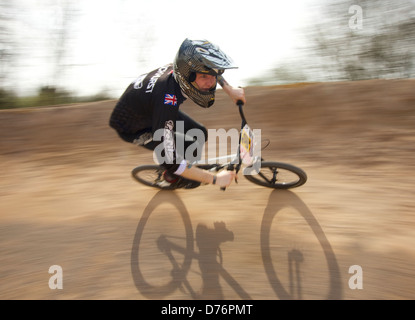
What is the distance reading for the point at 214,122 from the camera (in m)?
7.46

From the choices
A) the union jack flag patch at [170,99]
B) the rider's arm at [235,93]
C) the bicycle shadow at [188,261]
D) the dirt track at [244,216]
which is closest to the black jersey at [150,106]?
the union jack flag patch at [170,99]

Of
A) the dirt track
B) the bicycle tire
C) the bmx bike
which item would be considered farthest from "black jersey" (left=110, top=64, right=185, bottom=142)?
the bicycle tire

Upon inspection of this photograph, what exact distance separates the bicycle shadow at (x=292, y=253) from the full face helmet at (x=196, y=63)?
1626 millimetres

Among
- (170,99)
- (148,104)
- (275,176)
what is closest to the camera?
(170,99)

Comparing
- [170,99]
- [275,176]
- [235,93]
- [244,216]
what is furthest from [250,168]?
[170,99]

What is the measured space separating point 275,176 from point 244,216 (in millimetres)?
819

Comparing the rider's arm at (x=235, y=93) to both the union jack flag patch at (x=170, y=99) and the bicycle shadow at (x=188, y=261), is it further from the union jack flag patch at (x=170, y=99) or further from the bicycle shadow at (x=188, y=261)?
the bicycle shadow at (x=188, y=261)

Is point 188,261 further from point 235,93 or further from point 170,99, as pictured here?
point 235,93

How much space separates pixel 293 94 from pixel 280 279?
5.50 meters

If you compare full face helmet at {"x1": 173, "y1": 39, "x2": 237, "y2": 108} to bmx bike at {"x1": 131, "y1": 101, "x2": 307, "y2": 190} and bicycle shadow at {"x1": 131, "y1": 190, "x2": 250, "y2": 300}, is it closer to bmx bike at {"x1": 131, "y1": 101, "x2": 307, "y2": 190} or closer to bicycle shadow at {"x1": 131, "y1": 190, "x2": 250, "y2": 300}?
bmx bike at {"x1": 131, "y1": 101, "x2": 307, "y2": 190}

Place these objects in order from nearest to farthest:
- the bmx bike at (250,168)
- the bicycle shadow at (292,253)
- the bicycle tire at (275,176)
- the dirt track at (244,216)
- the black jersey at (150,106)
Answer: the bicycle shadow at (292,253) < the dirt track at (244,216) < the black jersey at (150,106) < the bmx bike at (250,168) < the bicycle tire at (275,176)

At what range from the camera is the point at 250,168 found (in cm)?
423

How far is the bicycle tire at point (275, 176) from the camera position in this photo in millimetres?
4144

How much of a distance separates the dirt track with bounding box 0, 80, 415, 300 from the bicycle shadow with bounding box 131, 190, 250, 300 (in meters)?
0.01
